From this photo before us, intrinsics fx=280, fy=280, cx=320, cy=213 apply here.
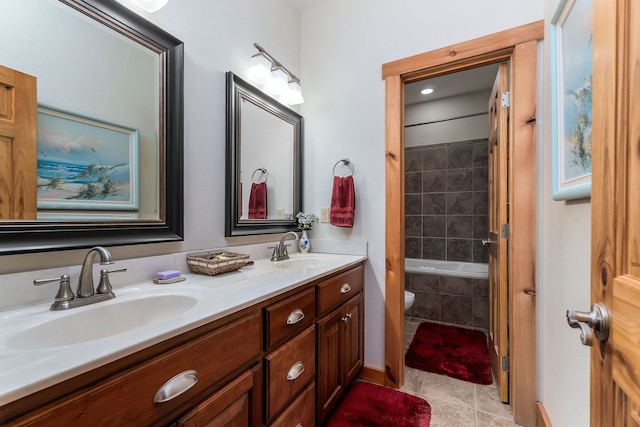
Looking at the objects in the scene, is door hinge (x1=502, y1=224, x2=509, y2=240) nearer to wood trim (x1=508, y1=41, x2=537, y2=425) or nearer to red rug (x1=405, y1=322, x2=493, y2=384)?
wood trim (x1=508, y1=41, x2=537, y2=425)

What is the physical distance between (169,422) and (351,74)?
2.12m

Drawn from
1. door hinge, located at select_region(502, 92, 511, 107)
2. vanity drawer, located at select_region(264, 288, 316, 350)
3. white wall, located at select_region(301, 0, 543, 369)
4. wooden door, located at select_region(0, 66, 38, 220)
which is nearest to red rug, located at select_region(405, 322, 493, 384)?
white wall, located at select_region(301, 0, 543, 369)

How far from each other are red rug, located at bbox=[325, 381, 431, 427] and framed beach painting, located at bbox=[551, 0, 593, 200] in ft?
4.41

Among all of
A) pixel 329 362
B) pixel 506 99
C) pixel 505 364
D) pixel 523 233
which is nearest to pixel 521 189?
pixel 523 233

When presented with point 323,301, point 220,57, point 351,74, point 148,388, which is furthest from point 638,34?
point 351,74

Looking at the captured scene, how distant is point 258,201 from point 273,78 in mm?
819

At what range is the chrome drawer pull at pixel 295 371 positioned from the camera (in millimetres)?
1117

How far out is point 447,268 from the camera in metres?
3.34

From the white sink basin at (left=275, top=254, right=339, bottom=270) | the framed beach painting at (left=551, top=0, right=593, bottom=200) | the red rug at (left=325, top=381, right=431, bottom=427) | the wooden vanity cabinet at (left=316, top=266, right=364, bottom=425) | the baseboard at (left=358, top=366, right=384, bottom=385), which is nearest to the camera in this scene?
the framed beach painting at (left=551, top=0, right=593, bottom=200)

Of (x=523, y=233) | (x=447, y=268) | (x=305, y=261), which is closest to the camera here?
(x=523, y=233)

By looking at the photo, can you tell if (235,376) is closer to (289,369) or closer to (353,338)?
(289,369)

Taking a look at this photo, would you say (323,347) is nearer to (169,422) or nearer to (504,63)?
(169,422)

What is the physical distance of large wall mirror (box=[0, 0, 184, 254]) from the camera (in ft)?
2.97

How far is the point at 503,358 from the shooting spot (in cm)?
167
